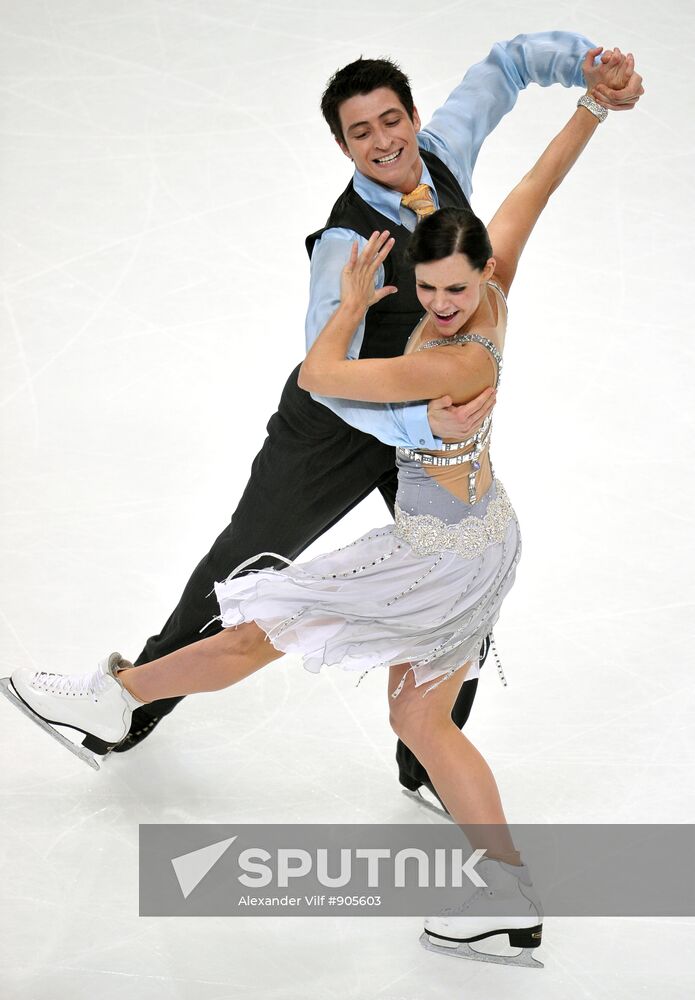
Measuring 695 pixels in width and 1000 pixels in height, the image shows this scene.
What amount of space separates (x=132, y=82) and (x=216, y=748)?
4.30 metres

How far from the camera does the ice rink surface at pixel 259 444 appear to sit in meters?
2.83

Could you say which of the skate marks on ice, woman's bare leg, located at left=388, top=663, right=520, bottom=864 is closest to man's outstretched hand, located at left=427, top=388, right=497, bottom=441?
woman's bare leg, located at left=388, top=663, right=520, bottom=864

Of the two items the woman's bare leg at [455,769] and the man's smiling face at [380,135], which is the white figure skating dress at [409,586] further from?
the man's smiling face at [380,135]

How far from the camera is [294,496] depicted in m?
3.14

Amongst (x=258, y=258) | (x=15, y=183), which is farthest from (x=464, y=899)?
(x=15, y=183)

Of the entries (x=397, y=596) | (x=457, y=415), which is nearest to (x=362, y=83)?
(x=457, y=415)

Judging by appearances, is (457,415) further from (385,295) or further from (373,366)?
(385,295)

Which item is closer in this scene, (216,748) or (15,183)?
(216,748)

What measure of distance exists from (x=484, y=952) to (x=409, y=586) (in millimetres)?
800

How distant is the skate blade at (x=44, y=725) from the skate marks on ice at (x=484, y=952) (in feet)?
3.32

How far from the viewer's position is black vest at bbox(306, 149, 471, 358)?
2805 mm

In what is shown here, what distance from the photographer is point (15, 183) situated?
20.3 feet

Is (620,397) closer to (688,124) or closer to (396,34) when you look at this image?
(688,124)

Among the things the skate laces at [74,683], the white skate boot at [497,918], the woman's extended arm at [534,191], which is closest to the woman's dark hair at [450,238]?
the woman's extended arm at [534,191]
